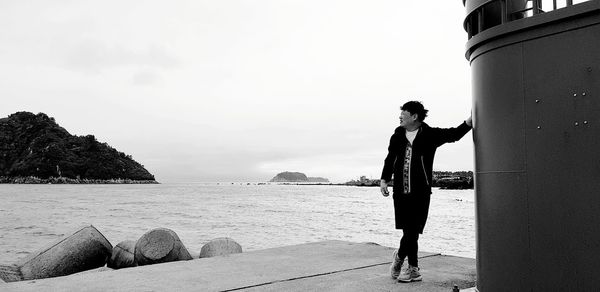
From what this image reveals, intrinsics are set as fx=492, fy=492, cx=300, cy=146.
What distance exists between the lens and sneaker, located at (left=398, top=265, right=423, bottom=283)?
16.4ft

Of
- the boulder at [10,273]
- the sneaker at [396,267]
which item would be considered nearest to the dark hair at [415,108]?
the sneaker at [396,267]

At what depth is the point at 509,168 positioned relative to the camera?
3428 millimetres

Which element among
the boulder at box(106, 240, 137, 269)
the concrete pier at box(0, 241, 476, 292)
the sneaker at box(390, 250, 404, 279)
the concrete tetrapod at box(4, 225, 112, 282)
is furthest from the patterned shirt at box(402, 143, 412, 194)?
the concrete tetrapod at box(4, 225, 112, 282)

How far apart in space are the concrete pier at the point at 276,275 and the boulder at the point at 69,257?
8.66 ft

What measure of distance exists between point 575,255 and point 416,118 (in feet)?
7.10

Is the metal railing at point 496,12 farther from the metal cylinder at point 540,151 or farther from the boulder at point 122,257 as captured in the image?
the boulder at point 122,257

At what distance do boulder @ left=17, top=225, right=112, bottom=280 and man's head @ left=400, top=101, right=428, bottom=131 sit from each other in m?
6.05

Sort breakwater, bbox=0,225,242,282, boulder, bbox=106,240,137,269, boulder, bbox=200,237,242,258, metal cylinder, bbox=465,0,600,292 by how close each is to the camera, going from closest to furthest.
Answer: metal cylinder, bbox=465,0,600,292, breakwater, bbox=0,225,242,282, boulder, bbox=200,237,242,258, boulder, bbox=106,240,137,269

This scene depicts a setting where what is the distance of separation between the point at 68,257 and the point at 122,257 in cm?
91

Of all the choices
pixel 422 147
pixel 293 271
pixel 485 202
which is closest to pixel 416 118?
pixel 422 147

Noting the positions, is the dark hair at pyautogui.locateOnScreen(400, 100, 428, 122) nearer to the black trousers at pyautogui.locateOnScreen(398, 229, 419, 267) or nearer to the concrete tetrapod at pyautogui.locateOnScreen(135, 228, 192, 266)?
the black trousers at pyautogui.locateOnScreen(398, 229, 419, 267)

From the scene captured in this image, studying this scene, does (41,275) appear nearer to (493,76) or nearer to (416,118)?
(416,118)

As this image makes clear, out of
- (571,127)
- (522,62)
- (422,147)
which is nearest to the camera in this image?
(571,127)

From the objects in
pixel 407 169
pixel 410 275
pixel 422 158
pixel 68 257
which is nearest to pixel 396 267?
pixel 410 275
